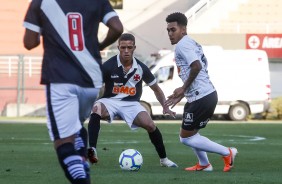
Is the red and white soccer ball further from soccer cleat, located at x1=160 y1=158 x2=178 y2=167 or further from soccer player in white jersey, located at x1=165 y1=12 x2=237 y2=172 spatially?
soccer cleat, located at x1=160 y1=158 x2=178 y2=167

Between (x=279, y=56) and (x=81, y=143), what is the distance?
1311 inches

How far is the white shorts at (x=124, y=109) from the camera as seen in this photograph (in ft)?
45.9

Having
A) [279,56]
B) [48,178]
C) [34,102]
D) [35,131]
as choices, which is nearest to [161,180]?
[48,178]

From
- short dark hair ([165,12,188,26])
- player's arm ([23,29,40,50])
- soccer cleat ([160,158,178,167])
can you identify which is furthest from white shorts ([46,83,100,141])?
soccer cleat ([160,158,178,167])

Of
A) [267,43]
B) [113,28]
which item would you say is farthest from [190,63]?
[267,43]

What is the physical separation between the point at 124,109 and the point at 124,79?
0.43m

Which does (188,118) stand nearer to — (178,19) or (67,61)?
(178,19)

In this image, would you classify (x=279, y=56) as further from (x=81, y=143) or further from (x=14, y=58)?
(x=81, y=143)

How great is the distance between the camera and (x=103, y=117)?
14.2 metres

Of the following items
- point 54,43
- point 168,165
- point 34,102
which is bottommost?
point 34,102

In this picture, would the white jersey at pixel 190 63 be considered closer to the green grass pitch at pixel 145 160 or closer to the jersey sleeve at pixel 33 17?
the green grass pitch at pixel 145 160

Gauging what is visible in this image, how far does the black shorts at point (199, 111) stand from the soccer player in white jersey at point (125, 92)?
1155 mm

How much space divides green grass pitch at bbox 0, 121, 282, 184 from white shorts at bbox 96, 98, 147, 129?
0.66 meters

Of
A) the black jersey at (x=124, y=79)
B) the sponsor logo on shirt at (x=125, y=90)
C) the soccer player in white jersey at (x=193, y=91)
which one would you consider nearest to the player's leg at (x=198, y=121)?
the soccer player in white jersey at (x=193, y=91)
